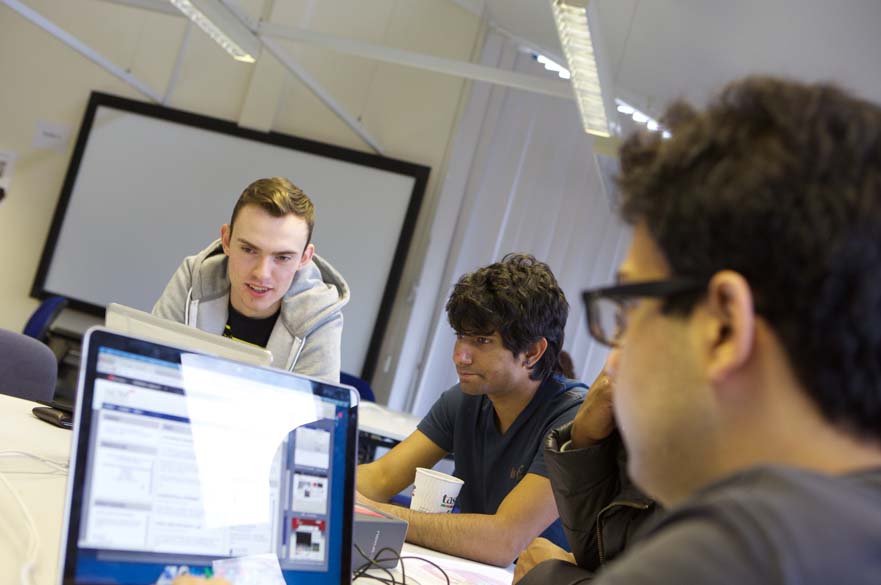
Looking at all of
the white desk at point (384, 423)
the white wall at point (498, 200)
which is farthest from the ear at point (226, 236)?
the white wall at point (498, 200)

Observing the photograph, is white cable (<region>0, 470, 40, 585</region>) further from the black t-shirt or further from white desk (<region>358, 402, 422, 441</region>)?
white desk (<region>358, 402, 422, 441</region>)

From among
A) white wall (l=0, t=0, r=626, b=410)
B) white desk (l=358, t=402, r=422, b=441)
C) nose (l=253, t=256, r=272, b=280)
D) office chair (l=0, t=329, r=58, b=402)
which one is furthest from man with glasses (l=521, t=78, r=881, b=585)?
white wall (l=0, t=0, r=626, b=410)

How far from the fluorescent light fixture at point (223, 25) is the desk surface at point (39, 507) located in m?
2.44

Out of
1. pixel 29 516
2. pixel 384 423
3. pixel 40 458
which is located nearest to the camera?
pixel 29 516

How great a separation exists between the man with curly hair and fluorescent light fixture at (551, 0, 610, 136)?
1100 mm

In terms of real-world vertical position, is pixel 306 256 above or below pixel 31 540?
above

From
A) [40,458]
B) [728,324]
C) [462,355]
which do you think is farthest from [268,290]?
[728,324]

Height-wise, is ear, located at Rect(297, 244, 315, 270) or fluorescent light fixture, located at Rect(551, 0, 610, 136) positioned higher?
fluorescent light fixture, located at Rect(551, 0, 610, 136)

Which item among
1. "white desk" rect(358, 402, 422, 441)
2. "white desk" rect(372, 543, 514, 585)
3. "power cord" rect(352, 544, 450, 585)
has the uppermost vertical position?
"power cord" rect(352, 544, 450, 585)

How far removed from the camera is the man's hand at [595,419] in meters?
1.61

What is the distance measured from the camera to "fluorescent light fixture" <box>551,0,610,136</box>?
10.8ft

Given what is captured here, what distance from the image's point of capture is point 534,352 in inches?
99.1

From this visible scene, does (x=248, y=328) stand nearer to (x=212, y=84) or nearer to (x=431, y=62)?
(x=431, y=62)

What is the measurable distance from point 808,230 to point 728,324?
0.29ft
